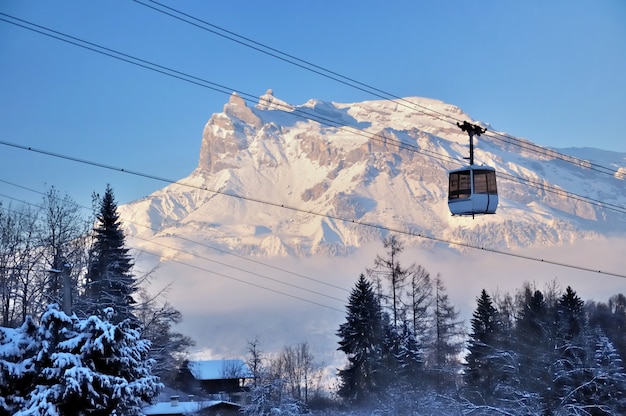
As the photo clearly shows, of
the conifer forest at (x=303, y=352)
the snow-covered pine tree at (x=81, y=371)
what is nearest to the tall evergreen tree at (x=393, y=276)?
the conifer forest at (x=303, y=352)

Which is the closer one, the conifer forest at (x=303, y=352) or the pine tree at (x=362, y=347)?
the conifer forest at (x=303, y=352)

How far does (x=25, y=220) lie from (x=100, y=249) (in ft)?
16.7

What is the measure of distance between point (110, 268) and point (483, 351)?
31281 millimetres

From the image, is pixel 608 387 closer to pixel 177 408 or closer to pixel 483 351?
pixel 483 351

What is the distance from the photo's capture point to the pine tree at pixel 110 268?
149 ft

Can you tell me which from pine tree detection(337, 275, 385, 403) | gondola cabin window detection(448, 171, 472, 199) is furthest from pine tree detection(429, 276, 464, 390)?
gondola cabin window detection(448, 171, 472, 199)

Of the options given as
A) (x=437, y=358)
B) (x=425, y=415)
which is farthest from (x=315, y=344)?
(x=425, y=415)

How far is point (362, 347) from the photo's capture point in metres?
64.5

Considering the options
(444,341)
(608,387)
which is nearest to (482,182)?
(608,387)

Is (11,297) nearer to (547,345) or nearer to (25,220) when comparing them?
(25,220)

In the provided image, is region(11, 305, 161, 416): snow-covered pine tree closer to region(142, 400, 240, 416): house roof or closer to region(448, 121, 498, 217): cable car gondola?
region(448, 121, 498, 217): cable car gondola

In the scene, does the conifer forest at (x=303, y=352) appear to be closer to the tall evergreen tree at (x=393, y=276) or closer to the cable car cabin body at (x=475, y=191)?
the tall evergreen tree at (x=393, y=276)

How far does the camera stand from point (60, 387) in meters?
18.8

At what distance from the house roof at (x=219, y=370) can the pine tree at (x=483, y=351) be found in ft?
80.1
